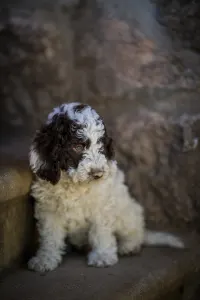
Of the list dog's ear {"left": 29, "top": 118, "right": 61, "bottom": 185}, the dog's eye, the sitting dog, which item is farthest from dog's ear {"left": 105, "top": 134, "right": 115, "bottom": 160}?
dog's ear {"left": 29, "top": 118, "right": 61, "bottom": 185}

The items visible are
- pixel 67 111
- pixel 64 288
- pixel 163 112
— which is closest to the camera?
pixel 64 288

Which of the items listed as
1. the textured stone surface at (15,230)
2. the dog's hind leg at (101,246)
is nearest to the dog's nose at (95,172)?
the dog's hind leg at (101,246)

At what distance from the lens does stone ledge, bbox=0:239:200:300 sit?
254 centimetres

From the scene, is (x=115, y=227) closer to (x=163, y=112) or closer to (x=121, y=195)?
(x=121, y=195)

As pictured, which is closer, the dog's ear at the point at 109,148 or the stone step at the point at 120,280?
the stone step at the point at 120,280

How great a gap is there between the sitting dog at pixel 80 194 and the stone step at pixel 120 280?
81 millimetres

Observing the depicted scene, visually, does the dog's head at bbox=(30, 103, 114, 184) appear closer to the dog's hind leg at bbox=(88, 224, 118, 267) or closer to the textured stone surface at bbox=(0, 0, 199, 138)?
the dog's hind leg at bbox=(88, 224, 118, 267)

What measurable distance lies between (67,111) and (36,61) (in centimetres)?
92

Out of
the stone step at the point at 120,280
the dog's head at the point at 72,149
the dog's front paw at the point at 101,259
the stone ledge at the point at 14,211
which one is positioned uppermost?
the dog's head at the point at 72,149

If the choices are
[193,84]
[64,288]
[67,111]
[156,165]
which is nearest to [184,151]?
[156,165]

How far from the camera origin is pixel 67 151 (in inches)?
107

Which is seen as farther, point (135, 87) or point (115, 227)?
point (135, 87)

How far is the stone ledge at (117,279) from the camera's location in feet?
8.32

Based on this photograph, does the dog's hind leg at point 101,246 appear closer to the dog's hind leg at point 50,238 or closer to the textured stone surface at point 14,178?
the dog's hind leg at point 50,238
